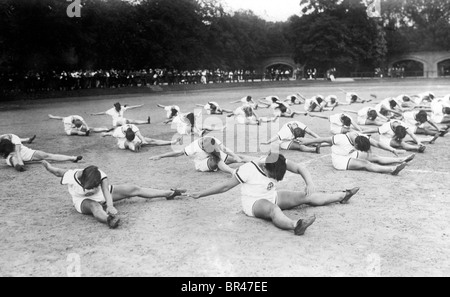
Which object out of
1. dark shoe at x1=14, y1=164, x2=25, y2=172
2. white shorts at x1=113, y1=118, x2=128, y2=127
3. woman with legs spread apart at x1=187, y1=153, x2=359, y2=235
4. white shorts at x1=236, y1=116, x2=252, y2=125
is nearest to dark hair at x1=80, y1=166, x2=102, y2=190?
woman with legs spread apart at x1=187, y1=153, x2=359, y2=235

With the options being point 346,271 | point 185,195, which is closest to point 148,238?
point 185,195

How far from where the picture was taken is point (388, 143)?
40.5 ft

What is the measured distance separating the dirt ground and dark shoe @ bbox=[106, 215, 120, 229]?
9 centimetres

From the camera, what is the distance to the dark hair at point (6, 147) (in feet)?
36.4

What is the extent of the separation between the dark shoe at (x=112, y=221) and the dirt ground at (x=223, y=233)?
91 millimetres

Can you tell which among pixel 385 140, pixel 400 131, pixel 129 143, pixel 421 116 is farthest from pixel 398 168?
pixel 129 143

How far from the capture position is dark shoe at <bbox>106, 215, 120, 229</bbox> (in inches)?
258

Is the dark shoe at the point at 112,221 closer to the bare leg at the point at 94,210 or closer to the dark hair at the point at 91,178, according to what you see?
the bare leg at the point at 94,210

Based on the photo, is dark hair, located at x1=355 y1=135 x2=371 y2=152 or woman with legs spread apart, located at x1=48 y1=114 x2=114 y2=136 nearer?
dark hair, located at x1=355 y1=135 x2=371 y2=152

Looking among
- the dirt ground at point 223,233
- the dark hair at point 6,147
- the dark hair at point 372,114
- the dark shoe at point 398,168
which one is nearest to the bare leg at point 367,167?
the dark shoe at point 398,168

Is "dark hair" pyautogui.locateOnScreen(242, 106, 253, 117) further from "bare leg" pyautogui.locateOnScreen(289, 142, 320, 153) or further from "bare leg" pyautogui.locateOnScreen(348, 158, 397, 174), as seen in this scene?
"bare leg" pyautogui.locateOnScreen(348, 158, 397, 174)

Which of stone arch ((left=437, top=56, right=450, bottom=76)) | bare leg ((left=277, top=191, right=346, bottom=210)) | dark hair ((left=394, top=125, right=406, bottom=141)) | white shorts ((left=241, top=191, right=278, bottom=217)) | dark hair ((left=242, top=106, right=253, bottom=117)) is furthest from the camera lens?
stone arch ((left=437, top=56, right=450, bottom=76))

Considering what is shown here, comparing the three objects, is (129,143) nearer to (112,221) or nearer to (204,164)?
(204,164)

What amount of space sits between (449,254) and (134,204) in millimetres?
4915
